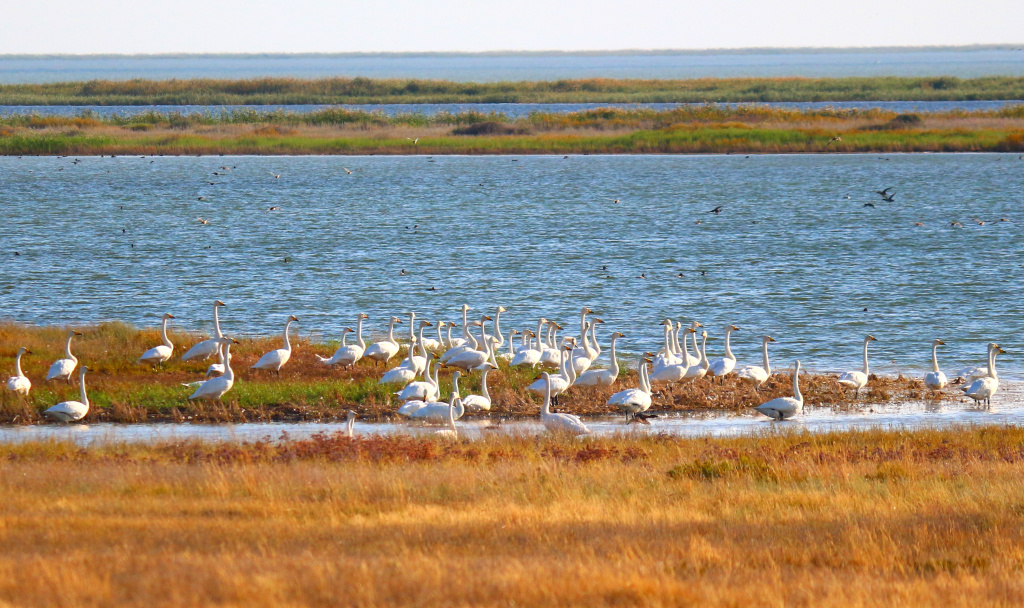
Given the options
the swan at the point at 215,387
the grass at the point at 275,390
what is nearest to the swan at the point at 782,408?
the grass at the point at 275,390

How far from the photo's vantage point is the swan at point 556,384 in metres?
19.2

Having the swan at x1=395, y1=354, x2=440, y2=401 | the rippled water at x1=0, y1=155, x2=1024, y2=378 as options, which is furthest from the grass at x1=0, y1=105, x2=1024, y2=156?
the swan at x1=395, y1=354, x2=440, y2=401

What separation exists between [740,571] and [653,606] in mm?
1367

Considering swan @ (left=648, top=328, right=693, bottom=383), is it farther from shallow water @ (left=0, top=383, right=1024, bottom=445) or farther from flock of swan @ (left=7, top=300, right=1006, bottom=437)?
shallow water @ (left=0, top=383, right=1024, bottom=445)

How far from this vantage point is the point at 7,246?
47531 mm

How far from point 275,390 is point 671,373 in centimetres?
703

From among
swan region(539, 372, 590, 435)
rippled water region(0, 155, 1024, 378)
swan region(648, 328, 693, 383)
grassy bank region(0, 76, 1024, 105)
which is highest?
grassy bank region(0, 76, 1024, 105)

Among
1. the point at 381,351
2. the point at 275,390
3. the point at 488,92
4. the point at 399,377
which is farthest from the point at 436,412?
the point at 488,92

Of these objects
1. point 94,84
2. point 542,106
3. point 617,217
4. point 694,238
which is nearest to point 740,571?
point 694,238

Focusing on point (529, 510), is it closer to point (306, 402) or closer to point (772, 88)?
point (306, 402)

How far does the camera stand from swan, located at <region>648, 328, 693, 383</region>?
20.7 metres

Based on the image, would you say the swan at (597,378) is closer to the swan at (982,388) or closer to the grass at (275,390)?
the grass at (275,390)

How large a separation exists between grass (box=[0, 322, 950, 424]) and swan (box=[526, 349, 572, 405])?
0.69 ft

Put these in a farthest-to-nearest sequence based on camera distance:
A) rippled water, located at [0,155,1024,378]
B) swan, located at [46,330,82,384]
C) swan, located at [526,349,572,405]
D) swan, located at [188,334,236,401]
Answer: rippled water, located at [0,155,1024,378] → swan, located at [46,330,82,384] → swan, located at [526,349,572,405] → swan, located at [188,334,236,401]
